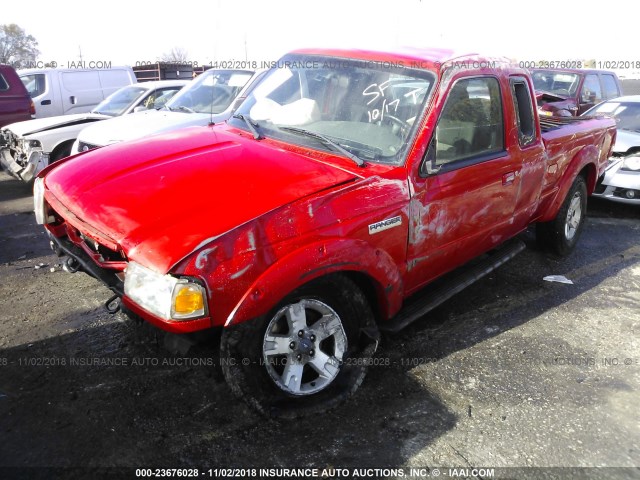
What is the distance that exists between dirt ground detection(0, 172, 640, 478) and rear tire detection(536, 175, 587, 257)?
891 millimetres

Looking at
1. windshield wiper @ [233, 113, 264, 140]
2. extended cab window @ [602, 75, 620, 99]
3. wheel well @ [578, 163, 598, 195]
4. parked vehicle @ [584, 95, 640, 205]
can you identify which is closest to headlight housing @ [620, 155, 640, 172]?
parked vehicle @ [584, 95, 640, 205]

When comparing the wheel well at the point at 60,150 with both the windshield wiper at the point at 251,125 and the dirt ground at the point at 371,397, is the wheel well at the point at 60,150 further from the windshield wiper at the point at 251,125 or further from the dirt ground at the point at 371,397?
the windshield wiper at the point at 251,125

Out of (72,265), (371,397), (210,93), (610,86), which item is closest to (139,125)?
(210,93)

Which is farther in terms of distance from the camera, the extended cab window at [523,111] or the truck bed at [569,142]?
the truck bed at [569,142]

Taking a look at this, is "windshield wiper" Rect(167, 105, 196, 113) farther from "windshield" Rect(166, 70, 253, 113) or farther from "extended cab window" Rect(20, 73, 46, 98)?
"extended cab window" Rect(20, 73, 46, 98)

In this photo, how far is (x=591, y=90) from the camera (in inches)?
405

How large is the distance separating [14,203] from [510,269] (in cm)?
636

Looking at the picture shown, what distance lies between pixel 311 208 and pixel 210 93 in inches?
197

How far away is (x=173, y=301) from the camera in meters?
2.16

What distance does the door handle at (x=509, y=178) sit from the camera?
361 centimetres

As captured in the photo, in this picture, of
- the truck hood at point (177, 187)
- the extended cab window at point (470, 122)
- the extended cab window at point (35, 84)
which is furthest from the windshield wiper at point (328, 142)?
the extended cab window at point (35, 84)

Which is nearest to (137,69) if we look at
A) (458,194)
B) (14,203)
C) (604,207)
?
(14,203)

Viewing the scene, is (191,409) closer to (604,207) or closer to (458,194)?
(458,194)

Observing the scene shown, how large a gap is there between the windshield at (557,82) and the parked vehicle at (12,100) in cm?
971
